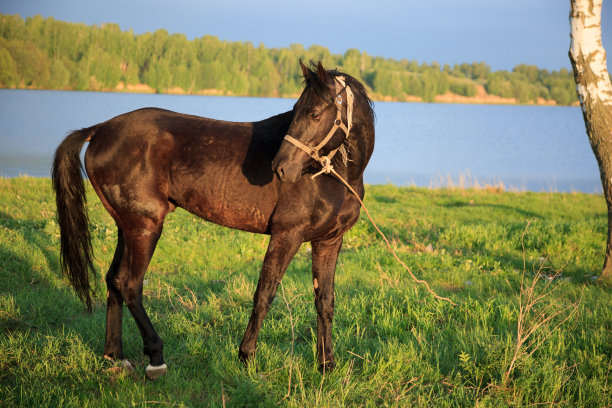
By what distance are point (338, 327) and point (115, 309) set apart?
204cm

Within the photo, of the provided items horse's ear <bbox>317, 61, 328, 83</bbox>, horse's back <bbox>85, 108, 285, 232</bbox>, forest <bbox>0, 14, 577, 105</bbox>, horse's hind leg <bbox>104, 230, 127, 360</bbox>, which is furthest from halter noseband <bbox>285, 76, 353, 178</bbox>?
forest <bbox>0, 14, 577, 105</bbox>

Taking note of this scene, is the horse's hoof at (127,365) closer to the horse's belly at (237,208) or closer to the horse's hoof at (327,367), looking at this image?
the horse's belly at (237,208)

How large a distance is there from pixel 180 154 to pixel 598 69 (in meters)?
5.67

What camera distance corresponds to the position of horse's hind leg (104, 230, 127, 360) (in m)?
3.78

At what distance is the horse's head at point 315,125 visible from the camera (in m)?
3.12

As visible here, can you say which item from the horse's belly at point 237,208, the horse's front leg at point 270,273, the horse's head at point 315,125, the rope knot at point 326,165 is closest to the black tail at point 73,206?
the horse's belly at point 237,208

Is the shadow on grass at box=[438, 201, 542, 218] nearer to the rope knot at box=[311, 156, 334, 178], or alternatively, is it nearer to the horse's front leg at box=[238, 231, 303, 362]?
the rope knot at box=[311, 156, 334, 178]

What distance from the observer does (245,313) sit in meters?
4.70

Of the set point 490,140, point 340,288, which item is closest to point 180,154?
point 340,288

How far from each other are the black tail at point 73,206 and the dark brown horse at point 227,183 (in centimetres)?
2

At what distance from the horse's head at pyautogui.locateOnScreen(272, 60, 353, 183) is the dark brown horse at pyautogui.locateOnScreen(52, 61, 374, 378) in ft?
0.05

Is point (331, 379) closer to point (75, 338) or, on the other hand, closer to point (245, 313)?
point (245, 313)

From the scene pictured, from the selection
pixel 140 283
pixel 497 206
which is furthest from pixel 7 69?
pixel 140 283

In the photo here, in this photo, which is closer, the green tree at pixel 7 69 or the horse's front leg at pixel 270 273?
the horse's front leg at pixel 270 273
